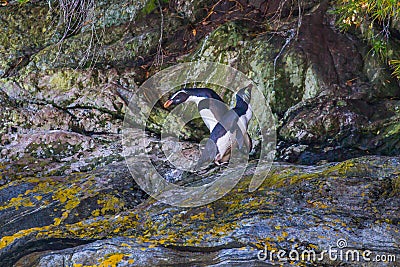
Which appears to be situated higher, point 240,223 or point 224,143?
point 224,143

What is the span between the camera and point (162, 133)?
4926mm

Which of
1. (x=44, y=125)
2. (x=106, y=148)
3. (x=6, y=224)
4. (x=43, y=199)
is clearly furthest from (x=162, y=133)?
(x=6, y=224)

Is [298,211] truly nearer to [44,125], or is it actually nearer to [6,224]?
[6,224]

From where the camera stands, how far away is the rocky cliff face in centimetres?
265

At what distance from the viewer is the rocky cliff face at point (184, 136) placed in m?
2.65

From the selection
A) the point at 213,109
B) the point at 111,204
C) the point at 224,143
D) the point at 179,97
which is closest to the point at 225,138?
the point at 224,143

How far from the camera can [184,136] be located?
16.0 ft

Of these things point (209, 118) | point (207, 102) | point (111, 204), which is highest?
point (207, 102)

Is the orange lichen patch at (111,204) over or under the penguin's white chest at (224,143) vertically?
under

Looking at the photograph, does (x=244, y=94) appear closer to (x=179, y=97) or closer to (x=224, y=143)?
(x=179, y=97)

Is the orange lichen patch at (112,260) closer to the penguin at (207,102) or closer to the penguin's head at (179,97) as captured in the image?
the penguin at (207,102)

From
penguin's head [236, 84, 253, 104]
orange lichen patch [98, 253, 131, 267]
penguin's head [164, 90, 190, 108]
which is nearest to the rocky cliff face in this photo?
orange lichen patch [98, 253, 131, 267]

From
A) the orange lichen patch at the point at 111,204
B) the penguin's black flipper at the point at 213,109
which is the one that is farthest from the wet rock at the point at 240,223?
the penguin's black flipper at the point at 213,109

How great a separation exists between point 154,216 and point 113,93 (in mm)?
2592
